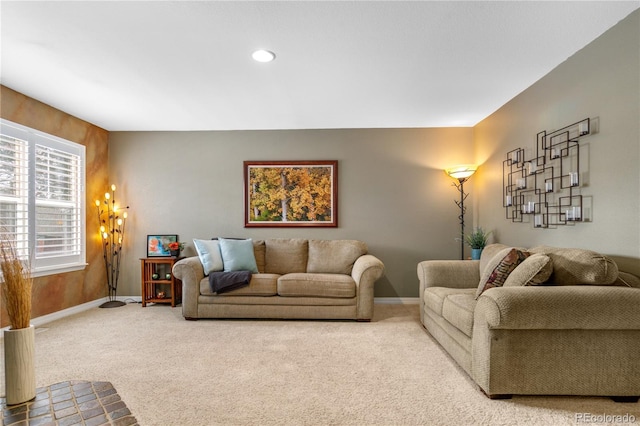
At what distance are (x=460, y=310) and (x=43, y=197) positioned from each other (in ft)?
14.6

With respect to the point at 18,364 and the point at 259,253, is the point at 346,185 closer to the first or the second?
the point at 259,253

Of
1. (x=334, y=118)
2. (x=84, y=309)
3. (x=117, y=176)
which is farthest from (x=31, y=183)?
(x=334, y=118)

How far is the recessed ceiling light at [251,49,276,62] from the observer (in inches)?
106

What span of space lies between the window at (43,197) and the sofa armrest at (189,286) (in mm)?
1432

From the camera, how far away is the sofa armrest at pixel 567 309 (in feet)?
6.51

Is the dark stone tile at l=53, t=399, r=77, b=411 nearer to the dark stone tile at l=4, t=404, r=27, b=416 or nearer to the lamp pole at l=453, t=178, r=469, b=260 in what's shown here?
the dark stone tile at l=4, t=404, r=27, b=416

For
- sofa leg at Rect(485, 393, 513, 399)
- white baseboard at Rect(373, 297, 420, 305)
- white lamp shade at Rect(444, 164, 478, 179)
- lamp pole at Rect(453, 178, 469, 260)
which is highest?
white lamp shade at Rect(444, 164, 478, 179)

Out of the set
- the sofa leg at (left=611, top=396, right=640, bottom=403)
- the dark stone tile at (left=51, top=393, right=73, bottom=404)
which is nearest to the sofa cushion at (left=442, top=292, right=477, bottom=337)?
the sofa leg at (left=611, top=396, right=640, bottom=403)

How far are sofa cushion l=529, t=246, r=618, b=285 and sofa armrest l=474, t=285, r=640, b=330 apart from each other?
0.16 metres

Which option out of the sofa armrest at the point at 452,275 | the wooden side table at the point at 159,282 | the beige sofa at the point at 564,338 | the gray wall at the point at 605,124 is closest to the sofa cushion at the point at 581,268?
the beige sofa at the point at 564,338

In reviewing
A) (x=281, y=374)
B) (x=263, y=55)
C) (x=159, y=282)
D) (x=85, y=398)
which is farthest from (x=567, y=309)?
(x=159, y=282)

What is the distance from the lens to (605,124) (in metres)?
2.49

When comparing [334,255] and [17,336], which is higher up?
[334,255]

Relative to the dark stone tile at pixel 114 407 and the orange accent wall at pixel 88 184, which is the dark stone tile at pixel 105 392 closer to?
the dark stone tile at pixel 114 407
